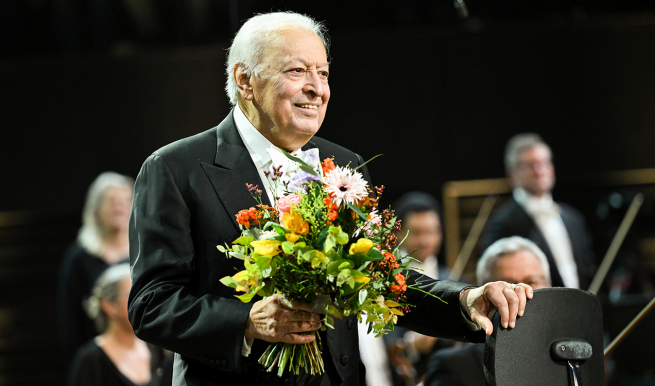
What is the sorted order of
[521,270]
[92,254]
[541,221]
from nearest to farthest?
[521,270]
[92,254]
[541,221]

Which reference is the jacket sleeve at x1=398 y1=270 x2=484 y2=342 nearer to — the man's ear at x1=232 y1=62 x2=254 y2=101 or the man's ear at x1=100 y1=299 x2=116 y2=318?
the man's ear at x1=232 y1=62 x2=254 y2=101

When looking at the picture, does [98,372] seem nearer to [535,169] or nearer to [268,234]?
[268,234]

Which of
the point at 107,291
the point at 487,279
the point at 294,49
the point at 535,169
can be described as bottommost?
the point at 107,291

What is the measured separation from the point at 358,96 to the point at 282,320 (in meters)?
4.14

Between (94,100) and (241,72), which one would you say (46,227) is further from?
(241,72)

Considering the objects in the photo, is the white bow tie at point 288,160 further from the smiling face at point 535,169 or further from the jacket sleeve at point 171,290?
the smiling face at point 535,169

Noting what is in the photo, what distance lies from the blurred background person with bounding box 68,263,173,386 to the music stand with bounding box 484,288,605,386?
5.99 ft

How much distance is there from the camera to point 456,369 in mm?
2633

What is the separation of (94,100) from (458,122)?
2486 mm

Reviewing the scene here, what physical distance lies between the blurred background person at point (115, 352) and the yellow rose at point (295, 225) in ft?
6.02

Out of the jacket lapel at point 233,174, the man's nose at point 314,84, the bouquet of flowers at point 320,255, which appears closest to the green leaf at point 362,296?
the bouquet of flowers at point 320,255

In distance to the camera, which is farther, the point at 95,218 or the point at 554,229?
the point at 554,229

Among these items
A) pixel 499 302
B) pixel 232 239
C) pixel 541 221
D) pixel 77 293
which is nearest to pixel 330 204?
pixel 232 239

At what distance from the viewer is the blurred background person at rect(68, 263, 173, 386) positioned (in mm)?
3297
